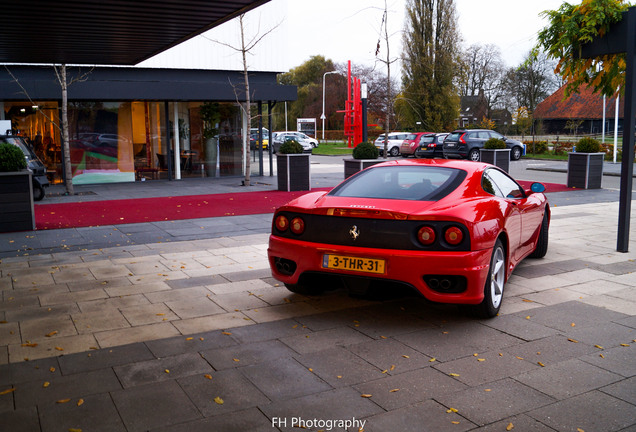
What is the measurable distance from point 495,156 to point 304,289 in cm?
1580

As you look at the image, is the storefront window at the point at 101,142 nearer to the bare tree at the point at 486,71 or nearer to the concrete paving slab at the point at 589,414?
the concrete paving slab at the point at 589,414

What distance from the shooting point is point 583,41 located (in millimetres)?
8867

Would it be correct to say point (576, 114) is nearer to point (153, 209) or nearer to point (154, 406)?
point (153, 209)

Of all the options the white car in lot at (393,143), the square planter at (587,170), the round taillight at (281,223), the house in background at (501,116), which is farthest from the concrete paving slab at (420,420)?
the house in background at (501,116)

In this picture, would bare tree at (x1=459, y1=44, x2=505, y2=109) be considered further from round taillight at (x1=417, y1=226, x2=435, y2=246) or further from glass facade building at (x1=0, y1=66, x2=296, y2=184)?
round taillight at (x1=417, y1=226, x2=435, y2=246)

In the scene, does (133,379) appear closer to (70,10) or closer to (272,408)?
(272,408)

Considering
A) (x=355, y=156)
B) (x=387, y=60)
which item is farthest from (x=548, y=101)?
(x=355, y=156)

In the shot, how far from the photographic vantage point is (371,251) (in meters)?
5.07

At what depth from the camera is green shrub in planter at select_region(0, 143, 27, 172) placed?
1037 centimetres

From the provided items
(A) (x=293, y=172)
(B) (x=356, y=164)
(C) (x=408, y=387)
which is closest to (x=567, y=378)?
(C) (x=408, y=387)

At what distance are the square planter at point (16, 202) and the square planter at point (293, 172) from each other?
7.66m

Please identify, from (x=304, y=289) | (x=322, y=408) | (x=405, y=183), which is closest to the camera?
(x=322, y=408)

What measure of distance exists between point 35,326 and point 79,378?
54.3 inches

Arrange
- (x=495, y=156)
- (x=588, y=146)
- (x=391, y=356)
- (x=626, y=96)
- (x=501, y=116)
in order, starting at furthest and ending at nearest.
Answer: (x=501, y=116)
(x=495, y=156)
(x=588, y=146)
(x=626, y=96)
(x=391, y=356)
